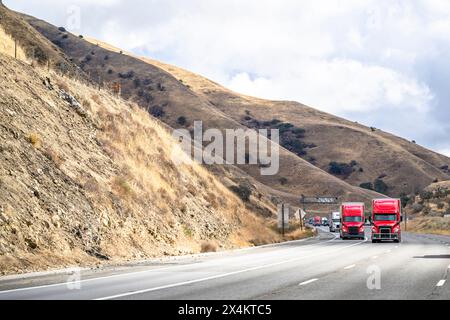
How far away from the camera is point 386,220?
4934 centimetres

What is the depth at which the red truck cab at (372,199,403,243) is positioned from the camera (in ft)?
161

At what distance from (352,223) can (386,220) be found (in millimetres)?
7963

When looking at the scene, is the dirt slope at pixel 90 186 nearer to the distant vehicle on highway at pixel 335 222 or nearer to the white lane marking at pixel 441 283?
the white lane marking at pixel 441 283

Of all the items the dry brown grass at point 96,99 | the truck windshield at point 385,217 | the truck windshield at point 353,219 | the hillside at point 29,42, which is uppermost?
the hillside at point 29,42

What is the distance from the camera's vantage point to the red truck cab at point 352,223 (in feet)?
187

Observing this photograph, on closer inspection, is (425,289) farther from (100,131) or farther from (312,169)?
(312,169)

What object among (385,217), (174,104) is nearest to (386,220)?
(385,217)

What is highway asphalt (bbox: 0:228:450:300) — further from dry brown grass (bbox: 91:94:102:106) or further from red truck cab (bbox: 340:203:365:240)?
red truck cab (bbox: 340:203:365:240)

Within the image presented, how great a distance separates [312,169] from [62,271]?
12485 centimetres

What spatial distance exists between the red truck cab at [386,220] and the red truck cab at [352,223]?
6.98 meters

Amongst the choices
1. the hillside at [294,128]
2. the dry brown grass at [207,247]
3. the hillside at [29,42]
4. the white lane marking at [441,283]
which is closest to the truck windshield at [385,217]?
the dry brown grass at [207,247]

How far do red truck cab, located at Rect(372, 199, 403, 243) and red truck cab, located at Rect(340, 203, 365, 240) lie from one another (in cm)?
698

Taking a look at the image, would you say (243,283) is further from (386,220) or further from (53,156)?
(386,220)
